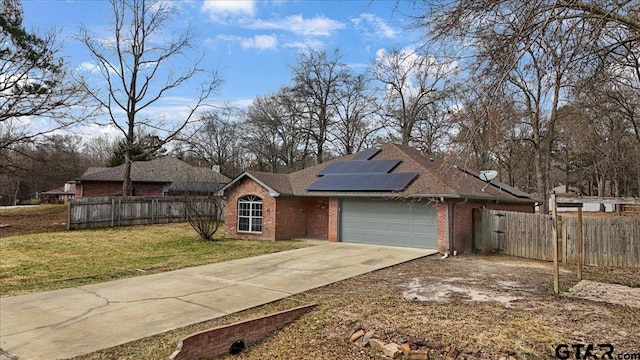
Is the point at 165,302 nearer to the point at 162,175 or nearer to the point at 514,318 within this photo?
the point at 514,318

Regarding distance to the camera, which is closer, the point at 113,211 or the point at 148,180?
the point at 113,211

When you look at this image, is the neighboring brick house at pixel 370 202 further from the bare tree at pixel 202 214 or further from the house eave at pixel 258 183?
the bare tree at pixel 202 214

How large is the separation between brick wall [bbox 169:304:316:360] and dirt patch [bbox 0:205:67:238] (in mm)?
17936

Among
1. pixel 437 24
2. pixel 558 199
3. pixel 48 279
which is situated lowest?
pixel 48 279

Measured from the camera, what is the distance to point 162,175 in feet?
106

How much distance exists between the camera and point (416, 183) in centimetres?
1497

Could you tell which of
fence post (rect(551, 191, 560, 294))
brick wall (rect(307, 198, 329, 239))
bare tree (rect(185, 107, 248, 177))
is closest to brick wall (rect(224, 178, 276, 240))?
brick wall (rect(307, 198, 329, 239))

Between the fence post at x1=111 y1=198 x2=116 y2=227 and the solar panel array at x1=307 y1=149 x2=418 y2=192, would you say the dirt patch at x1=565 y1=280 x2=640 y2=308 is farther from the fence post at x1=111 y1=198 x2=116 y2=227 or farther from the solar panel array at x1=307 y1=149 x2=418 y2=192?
the fence post at x1=111 y1=198 x2=116 y2=227

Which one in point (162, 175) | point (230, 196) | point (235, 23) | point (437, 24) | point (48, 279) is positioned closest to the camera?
point (437, 24)

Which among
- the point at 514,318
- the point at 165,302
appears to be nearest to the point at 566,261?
the point at 514,318

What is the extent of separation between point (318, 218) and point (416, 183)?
5580 millimetres

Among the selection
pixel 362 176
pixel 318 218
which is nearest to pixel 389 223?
pixel 362 176

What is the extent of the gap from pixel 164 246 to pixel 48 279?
611 centimetres

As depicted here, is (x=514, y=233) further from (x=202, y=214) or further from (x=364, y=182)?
(x=202, y=214)
